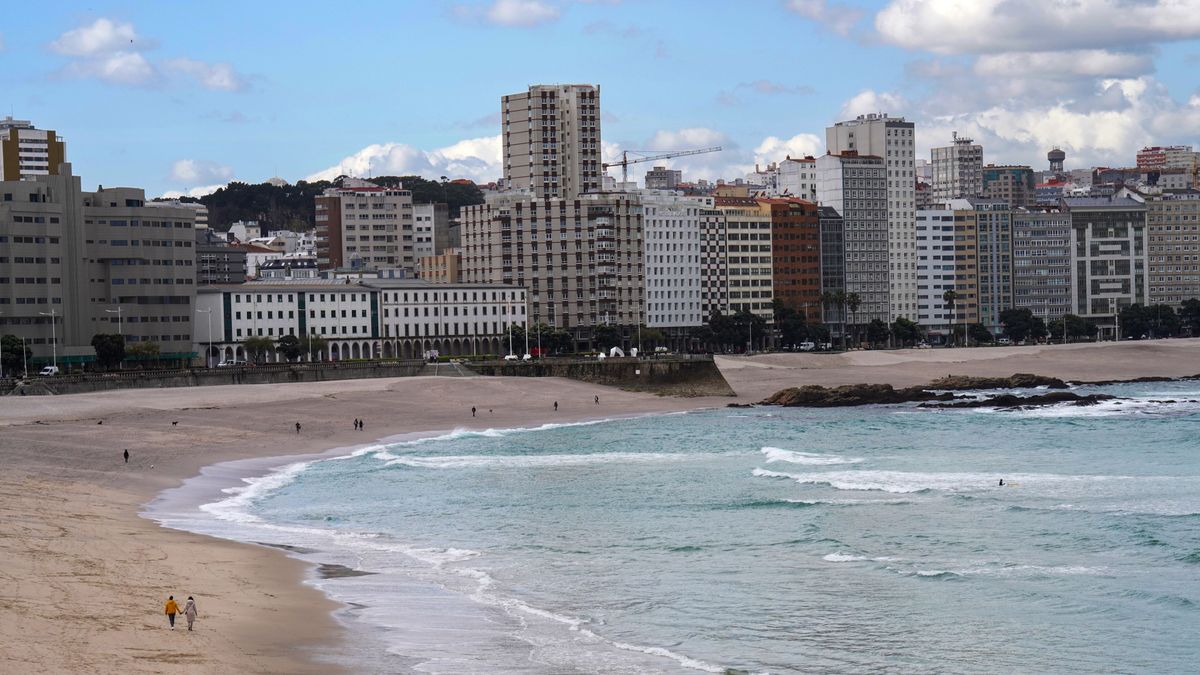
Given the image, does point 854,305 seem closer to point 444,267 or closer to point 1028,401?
point 444,267

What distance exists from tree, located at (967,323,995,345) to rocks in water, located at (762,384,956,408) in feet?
286

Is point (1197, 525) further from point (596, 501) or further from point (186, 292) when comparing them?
point (186, 292)

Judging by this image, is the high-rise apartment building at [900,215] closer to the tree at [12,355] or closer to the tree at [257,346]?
the tree at [257,346]

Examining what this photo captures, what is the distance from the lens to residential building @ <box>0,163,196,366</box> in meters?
113

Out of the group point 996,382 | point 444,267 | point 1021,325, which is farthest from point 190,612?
point 1021,325

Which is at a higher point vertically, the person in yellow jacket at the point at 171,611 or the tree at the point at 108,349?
the tree at the point at 108,349

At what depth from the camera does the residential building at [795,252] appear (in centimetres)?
18750

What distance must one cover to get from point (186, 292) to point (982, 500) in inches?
3421

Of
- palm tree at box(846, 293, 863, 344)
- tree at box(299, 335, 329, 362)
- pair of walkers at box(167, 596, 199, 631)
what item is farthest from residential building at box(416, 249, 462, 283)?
pair of walkers at box(167, 596, 199, 631)

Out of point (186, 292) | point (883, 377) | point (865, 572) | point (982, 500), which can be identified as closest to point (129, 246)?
point (186, 292)

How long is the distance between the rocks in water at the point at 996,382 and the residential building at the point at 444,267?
69858 millimetres

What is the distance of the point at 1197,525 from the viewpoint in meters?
44.7

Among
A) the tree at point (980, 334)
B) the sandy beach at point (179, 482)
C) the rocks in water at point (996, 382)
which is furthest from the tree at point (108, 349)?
the tree at point (980, 334)

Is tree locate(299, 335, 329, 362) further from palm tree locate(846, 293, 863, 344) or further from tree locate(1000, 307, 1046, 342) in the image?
tree locate(1000, 307, 1046, 342)
